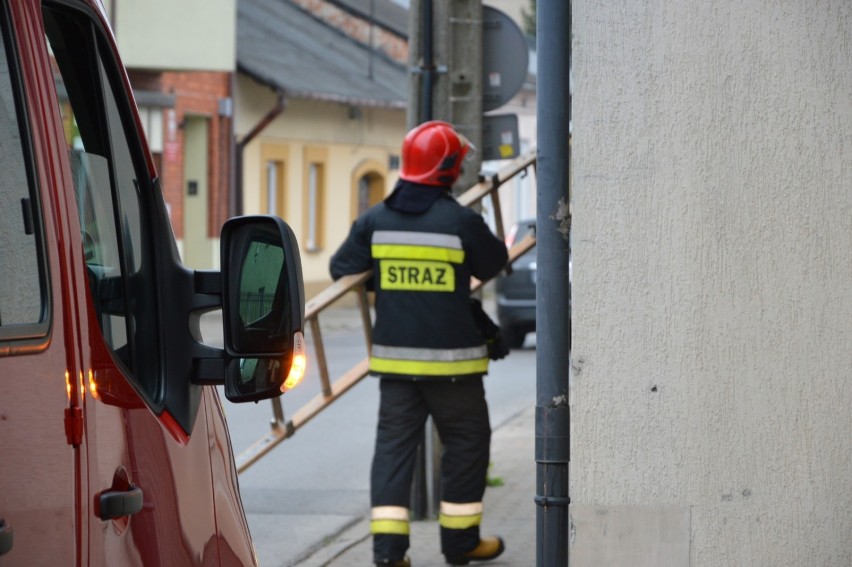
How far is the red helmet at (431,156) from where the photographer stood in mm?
6582

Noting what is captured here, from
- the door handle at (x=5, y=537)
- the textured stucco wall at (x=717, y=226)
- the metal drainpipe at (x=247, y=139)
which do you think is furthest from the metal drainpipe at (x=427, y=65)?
the metal drainpipe at (x=247, y=139)

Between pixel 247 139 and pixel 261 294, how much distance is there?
23.6 metres

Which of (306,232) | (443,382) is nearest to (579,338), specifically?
(443,382)

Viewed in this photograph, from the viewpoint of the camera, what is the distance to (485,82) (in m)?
8.52

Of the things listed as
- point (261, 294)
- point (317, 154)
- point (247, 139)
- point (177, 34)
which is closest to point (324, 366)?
point (261, 294)

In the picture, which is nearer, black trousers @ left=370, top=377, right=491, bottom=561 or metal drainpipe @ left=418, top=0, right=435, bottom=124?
black trousers @ left=370, top=377, right=491, bottom=561

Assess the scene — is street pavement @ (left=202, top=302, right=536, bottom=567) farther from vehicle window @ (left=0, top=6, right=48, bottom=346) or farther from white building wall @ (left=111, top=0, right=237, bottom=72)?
white building wall @ (left=111, top=0, right=237, bottom=72)

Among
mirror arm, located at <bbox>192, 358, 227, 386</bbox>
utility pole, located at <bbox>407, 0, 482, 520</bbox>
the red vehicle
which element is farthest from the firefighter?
mirror arm, located at <bbox>192, 358, 227, 386</bbox>

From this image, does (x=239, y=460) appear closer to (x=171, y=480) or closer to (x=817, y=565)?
(x=817, y=565)

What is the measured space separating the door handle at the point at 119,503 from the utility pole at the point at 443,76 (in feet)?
18.6

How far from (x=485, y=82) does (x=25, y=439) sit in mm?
6564

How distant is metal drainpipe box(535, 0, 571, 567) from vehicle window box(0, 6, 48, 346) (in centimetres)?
206

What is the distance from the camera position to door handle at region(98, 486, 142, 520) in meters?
2.38

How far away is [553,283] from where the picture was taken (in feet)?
13.6
